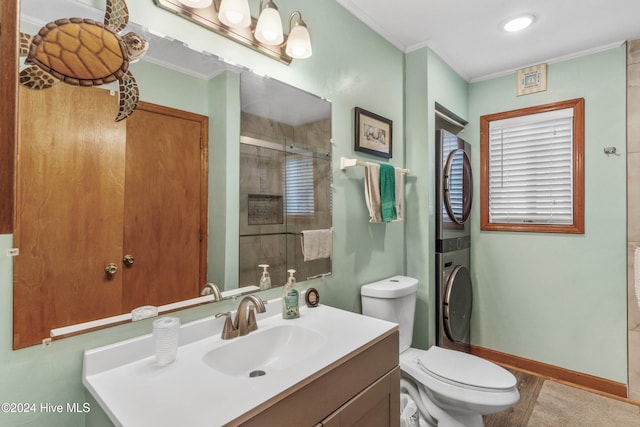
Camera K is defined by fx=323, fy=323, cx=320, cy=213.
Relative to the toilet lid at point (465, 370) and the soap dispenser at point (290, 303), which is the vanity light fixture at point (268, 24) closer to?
the soap dispenser at point (290, 303)

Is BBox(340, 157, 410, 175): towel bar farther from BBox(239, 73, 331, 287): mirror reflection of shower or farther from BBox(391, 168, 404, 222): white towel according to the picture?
BBox(391, 168, 404, 222): white towel

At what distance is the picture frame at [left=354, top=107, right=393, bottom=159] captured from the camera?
74.1 inches

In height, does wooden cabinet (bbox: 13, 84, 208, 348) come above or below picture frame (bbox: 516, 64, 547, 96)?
below

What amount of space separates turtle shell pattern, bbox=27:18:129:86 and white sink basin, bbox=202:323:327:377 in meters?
0.91

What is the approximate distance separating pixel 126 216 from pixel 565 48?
9.77 ft

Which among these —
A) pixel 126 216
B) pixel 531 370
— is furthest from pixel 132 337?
pixel 531 370

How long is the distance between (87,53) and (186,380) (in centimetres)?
95

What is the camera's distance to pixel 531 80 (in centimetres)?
259

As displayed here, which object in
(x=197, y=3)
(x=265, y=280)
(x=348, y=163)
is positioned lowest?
(x=265, y=280)

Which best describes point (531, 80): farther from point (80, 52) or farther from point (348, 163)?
point (80, 52)

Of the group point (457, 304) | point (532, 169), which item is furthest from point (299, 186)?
point (532, 169)

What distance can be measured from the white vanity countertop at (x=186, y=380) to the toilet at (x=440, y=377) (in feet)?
2.07

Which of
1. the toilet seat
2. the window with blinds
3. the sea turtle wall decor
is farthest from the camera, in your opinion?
the window with blinds

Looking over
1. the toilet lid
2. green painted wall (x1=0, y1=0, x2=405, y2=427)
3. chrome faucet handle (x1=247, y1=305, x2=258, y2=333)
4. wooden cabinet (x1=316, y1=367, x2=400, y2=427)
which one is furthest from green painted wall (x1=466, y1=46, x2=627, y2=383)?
chrome faucet handle (x1=247, y1=305, x2=258, y2=333)
